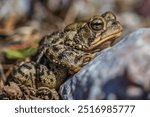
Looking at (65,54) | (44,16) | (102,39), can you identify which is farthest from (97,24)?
(44,16)

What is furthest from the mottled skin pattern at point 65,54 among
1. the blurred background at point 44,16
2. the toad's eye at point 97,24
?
the blurred background at point 44,16

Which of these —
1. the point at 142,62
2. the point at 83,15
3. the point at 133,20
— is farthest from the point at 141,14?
the point at 142,62

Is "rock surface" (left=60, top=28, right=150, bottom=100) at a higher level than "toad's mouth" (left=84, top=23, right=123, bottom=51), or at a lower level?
lower

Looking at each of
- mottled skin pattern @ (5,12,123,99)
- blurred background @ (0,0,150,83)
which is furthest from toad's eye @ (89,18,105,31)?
blurred background @ (0,0,150,83)

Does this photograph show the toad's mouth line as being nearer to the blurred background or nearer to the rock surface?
the rock surface

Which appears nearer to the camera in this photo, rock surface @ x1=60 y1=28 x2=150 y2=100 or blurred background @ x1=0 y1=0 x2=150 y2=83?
rock surface @ x1=60 y1=28 x2=150 y2=100
